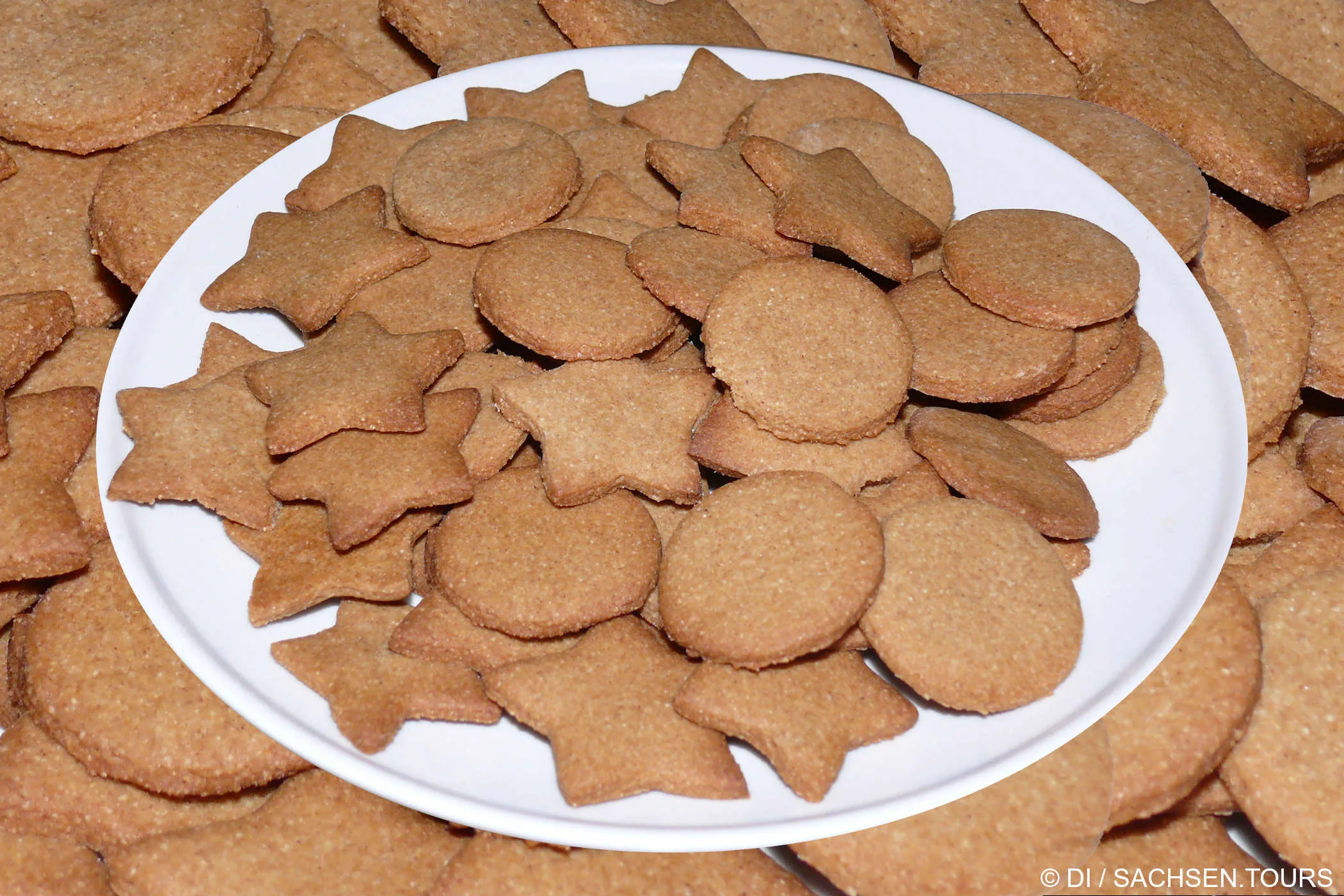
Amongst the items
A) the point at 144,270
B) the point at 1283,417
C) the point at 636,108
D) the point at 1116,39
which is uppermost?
the point at 1116,39

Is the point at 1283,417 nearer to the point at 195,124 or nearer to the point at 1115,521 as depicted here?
the point at 1115,521

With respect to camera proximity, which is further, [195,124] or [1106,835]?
[195,124]

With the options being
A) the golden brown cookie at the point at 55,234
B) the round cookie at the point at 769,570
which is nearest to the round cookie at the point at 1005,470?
the round cookie at the point at 769,570

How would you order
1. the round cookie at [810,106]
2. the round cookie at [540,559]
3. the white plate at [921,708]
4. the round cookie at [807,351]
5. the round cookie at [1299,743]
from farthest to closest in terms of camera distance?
the round cookie at [810,106] → the round cookie at [1299,743] → the round cookie at [807,351] → the round cookie at [540,559] → the white plate at [921,708]

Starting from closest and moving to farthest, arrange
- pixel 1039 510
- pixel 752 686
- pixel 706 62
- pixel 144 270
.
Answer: pixel 752 686 < pixel 1039 510 < pixel 144 270 < pixel 706 62

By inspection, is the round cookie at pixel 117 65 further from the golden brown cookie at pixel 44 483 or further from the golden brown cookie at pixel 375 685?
the golden brown cookie at pixel 375 685

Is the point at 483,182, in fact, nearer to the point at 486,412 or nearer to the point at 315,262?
the point at 315,262

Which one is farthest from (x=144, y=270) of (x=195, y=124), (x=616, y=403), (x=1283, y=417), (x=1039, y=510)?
(x=1283, y=417)
